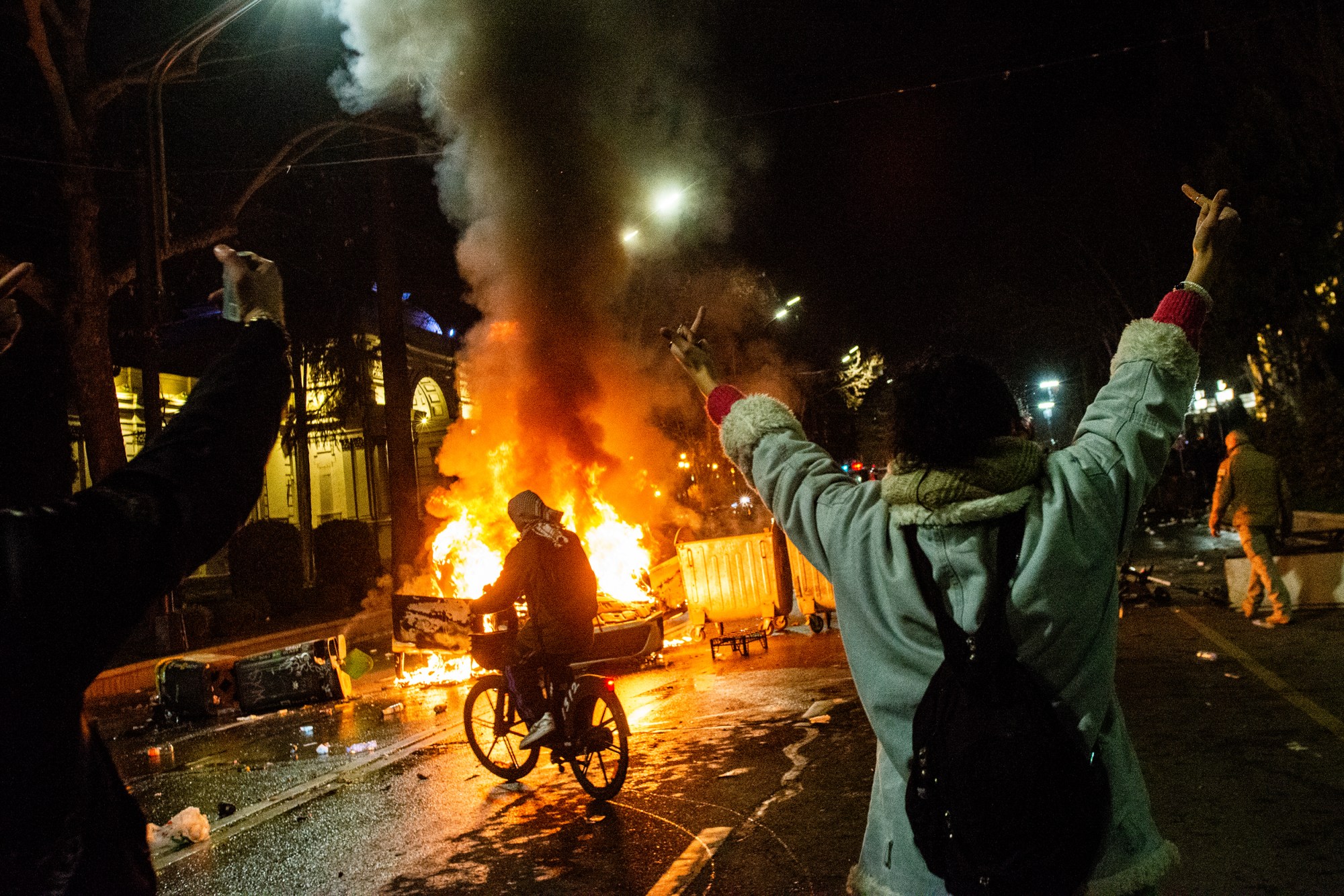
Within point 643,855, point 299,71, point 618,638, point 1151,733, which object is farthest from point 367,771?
point 299,71

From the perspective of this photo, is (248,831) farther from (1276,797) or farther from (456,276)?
(456,276)

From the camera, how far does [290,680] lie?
36.9ft

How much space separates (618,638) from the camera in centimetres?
1149

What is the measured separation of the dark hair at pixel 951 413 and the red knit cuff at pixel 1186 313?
→ 0.40 m

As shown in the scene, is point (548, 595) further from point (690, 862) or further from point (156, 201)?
point (156, 201)

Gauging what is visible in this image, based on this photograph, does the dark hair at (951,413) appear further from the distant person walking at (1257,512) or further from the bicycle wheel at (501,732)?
the distant person walking at (1257,512)

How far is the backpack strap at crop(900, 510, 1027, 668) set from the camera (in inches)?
77.8

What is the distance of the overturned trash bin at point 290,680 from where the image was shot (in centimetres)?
1125

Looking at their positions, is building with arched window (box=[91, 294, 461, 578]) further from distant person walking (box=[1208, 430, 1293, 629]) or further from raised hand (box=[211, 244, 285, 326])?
raised hand (box=[211, 244, 285, 326])

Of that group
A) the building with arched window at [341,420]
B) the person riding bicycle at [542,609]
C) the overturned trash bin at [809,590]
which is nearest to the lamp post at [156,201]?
the person riding bicycle at [542,609]

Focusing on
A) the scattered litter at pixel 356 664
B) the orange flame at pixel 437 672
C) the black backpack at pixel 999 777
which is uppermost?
the black backpack at pixel 999 777

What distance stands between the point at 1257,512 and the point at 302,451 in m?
22.0

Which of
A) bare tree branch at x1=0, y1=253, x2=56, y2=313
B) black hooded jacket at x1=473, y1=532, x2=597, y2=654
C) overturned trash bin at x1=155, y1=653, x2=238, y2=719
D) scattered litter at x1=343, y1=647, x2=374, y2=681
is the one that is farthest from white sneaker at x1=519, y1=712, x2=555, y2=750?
bare tree branch at x1=0, y1=253, x2=56, y2=313

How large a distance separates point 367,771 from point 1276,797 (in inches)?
240
